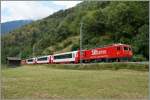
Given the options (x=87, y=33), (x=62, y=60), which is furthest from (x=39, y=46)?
(x=62, y=60)

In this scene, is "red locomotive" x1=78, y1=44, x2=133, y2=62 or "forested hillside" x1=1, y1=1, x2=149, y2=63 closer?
"red locomotive" x1=78, y1=44, x2=133, y2=62

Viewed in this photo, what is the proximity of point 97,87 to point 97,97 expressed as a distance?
7.04ft

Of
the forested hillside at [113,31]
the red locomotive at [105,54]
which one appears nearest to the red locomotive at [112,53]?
the red locomotive at [105,54]

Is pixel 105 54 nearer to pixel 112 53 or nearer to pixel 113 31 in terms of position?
pixel 112 53

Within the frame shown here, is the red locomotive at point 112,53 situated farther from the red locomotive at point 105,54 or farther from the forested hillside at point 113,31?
the forested hillside at point 113,31

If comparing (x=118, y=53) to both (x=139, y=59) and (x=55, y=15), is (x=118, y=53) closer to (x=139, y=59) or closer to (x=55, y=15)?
(x=139, y=59)

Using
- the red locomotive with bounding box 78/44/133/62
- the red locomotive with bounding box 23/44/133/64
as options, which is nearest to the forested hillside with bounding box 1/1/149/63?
the red locomotive with bounding box 78/44/133/62

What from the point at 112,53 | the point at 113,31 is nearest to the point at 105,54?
the point at 112,53

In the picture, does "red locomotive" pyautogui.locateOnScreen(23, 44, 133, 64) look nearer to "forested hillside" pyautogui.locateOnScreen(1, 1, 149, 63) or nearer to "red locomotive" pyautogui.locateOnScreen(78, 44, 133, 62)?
"red locomotive" pyautogui.locateOnScreen(78, 44, 133, 62)

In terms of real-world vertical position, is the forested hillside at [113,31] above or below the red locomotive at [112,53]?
above

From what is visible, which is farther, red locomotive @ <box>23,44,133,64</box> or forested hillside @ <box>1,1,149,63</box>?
forested hillside @ <box>1,1,149,63</box>

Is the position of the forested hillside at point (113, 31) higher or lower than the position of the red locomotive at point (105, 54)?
higher

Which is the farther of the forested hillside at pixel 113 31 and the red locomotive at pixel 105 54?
the forested hillside at pixel 113 31

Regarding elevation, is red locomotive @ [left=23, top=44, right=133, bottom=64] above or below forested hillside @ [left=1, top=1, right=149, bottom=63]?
below
